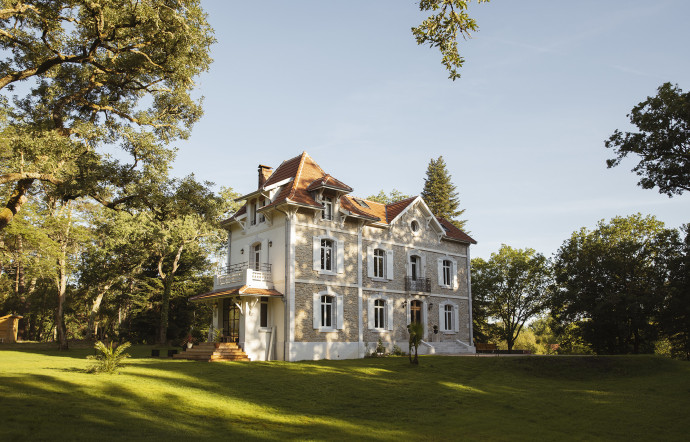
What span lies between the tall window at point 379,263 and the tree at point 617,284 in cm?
1202

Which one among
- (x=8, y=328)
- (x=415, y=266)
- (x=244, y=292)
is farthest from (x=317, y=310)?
(x=8, y=328)

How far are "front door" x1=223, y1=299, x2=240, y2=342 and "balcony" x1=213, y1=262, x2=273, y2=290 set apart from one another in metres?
0.90

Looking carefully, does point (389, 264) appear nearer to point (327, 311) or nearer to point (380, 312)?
point (380, 312)

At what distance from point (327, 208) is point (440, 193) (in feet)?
95.7

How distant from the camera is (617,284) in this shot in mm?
29516

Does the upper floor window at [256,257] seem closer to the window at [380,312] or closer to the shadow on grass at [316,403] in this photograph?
the window at [380,312]

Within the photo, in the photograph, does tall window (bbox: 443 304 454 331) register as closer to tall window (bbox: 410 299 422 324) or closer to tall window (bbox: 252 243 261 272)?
tall window (bbox: 410 299 422 324)

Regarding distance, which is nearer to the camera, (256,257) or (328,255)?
(328,255)

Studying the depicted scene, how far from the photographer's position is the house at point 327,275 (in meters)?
22.7

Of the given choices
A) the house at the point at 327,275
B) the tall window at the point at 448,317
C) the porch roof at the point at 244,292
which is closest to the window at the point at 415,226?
the house at the point at 327,275

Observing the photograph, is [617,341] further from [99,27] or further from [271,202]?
[99,27]

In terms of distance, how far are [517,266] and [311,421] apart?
31432 millimetres

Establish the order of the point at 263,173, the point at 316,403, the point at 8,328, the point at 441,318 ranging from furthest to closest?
1. the point at 8,328
2. the point at 441,318
3. the point at 263,173
4. the point at 316,403

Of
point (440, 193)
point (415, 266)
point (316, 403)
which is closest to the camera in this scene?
point (316, 403)
